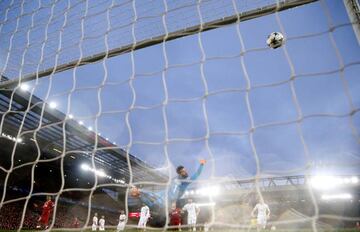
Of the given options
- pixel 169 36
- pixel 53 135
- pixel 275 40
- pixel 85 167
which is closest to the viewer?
pixel 169 36

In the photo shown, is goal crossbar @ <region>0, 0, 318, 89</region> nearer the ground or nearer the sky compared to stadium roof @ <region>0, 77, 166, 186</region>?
nearer the ground

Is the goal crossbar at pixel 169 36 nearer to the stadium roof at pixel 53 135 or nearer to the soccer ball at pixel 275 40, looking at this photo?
the soccer ball at pixel 275 40

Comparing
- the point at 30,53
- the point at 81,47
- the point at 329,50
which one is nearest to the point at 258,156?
the point at 329,50

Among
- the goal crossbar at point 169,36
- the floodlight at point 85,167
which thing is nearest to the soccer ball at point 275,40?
the goal crossbar at point 169,36

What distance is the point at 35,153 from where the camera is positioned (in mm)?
18203

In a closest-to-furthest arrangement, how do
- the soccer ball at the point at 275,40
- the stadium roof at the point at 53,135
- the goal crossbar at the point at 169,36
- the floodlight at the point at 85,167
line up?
the goal crossbar at the point at 169,36 → the soccer ball at the point at 275,40 → the stadium roof at the point at 53,135 → the floodlight at the point at 85,167

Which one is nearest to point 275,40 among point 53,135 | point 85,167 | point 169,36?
point 169,36

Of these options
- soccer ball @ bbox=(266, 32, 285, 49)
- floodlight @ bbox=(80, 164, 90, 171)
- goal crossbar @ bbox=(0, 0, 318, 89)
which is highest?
floodlight @ bbox=(80, 164, 90, 171)

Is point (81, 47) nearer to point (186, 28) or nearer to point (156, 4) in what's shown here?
point (156, 4)

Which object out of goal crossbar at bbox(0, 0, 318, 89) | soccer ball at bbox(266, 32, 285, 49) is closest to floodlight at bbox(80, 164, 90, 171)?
goal crossbar at bbox(0, 0, 318, 89)

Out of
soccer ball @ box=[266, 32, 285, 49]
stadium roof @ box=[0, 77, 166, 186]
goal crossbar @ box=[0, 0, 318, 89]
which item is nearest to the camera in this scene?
goal crossbar @ box=[0, 0, 318, 89]

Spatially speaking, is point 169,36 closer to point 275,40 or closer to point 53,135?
point 275,40

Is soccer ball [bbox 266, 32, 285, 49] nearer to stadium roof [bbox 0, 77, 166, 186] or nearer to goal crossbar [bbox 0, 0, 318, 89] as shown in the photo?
goal crossbar [bbox 0, 0, 318, 89]

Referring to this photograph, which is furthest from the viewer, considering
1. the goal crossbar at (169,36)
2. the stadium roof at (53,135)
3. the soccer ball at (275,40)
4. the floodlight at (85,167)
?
the floodlight at (85,167)
